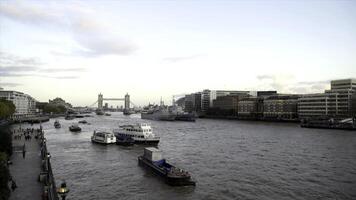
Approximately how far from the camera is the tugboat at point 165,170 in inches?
1248

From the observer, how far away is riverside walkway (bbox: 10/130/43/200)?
78.7 ft

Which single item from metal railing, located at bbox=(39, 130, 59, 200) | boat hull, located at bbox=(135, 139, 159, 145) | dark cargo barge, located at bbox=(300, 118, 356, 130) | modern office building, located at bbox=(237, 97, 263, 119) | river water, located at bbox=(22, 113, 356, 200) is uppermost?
modern office building, located at bbox=(237, 97, 263, 119)

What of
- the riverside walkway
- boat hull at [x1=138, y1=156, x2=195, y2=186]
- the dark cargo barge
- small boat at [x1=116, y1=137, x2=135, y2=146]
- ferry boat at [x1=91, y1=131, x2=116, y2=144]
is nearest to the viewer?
the riverside walkway

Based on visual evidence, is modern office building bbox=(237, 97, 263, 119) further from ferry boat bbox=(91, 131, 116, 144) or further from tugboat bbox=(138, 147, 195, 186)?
tugboat bbox=(138, 147, 195, 186)

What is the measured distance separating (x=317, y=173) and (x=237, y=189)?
11.6m

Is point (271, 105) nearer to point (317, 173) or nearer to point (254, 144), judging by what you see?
point (254, 144)

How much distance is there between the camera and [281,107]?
552ft

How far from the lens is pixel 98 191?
3053cm

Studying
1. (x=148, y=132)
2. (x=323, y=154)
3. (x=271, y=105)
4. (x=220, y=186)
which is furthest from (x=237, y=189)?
(x=271, y=105)

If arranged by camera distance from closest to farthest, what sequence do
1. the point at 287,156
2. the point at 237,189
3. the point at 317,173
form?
the point at 237,189 < the point at 317,173 < the point at 287,156

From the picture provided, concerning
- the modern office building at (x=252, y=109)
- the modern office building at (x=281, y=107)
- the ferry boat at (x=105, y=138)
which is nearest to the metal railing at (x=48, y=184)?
the ferry boat at (x=105, y=138)

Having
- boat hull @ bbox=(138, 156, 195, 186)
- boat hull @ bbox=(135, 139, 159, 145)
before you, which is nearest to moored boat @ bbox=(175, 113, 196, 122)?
boat hull @ bbox=(135, 139, 159, 145)

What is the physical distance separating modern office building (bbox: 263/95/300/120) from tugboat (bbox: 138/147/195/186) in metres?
130

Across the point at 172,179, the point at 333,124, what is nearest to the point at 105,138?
the point at 172,179
